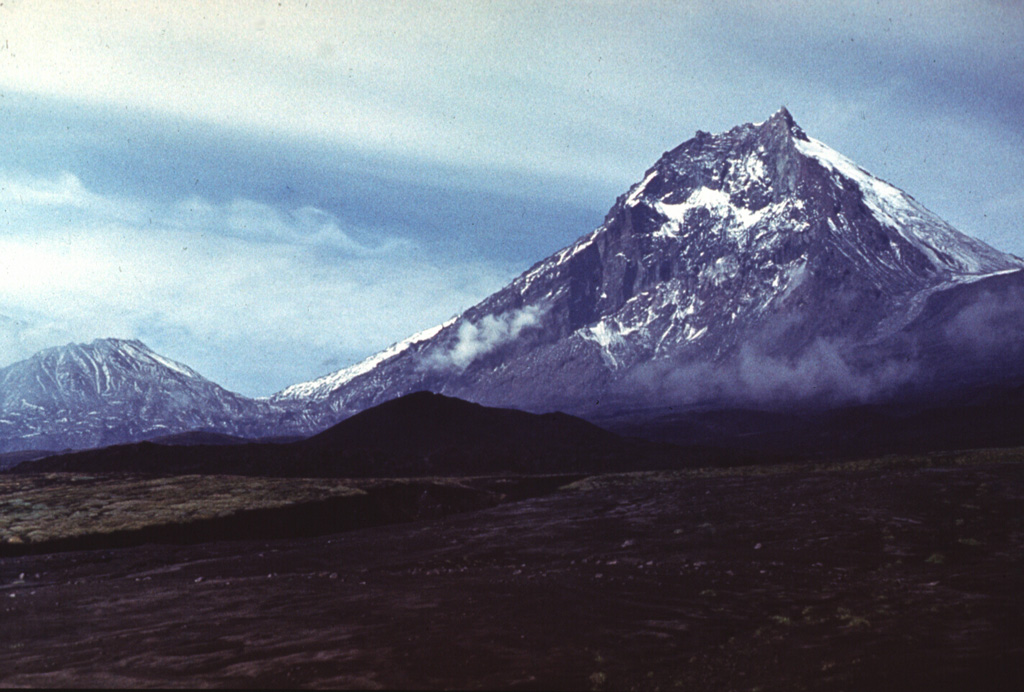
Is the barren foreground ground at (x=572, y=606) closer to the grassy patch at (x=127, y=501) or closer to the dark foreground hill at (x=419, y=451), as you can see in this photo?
the grassy patch at (x=127, y=501)

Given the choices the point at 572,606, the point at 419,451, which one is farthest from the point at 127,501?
the point at 419,451

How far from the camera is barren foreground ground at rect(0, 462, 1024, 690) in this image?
26906 millimetres

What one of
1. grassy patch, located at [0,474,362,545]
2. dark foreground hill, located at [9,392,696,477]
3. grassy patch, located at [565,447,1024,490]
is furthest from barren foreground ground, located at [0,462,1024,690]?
dark foreground hill, located at [9,392,696,477]

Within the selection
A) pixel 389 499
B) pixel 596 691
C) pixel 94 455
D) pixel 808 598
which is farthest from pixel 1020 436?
pixel 596 691

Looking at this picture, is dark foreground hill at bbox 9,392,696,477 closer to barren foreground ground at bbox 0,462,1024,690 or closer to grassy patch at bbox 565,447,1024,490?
grassy patch at bbox 565,447,1024,490

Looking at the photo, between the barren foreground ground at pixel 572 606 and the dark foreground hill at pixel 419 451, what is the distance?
63719 mm

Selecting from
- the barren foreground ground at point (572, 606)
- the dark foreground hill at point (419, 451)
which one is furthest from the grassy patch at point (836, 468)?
the barren foreground ground at point (572, 606)

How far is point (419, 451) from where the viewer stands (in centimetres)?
15100

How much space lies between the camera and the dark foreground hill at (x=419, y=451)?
12444 cm

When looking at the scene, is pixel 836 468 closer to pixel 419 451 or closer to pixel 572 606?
pixel 419 451

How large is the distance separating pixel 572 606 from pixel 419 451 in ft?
382

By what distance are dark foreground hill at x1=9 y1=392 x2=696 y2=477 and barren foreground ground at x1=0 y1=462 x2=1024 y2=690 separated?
63.7m

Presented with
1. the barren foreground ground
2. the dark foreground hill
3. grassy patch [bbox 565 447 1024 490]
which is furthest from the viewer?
the dark foreground hill

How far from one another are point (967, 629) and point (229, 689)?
817 inches
